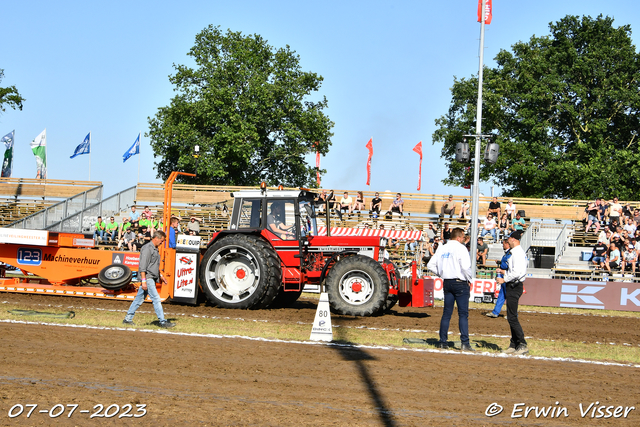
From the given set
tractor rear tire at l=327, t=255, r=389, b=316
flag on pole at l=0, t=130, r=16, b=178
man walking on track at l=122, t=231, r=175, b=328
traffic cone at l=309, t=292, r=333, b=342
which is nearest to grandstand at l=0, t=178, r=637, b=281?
flag on pole at l=0, t=130, r=16, b=178

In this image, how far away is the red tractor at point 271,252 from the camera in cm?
1241

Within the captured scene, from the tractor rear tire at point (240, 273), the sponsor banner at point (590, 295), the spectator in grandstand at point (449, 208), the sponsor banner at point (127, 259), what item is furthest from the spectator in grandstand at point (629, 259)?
the sponsor banner at point (127, 259)

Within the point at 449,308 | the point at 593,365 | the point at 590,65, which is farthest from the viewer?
the point at 590,65

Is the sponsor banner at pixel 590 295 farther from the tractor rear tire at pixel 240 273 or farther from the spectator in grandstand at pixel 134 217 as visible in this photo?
the spectator in grandstand at pixel 134 217

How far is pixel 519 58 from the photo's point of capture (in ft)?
139

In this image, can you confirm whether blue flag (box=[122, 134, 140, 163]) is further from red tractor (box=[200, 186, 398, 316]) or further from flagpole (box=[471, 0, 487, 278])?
red tractor (box=[200, 186, 398, 316])

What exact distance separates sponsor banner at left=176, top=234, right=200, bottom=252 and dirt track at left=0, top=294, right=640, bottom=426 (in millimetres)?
3761

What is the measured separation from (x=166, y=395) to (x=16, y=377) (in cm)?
168

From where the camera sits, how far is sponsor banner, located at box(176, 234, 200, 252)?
13.0 meters

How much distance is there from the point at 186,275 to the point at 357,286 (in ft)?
11.7

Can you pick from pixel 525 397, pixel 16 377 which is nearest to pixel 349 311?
pixel 525 397

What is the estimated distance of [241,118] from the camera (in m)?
40.2

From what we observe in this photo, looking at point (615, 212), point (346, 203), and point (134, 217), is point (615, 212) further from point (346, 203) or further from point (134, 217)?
point (134, 217)

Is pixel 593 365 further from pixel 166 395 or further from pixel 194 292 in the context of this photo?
pixel 194 292
